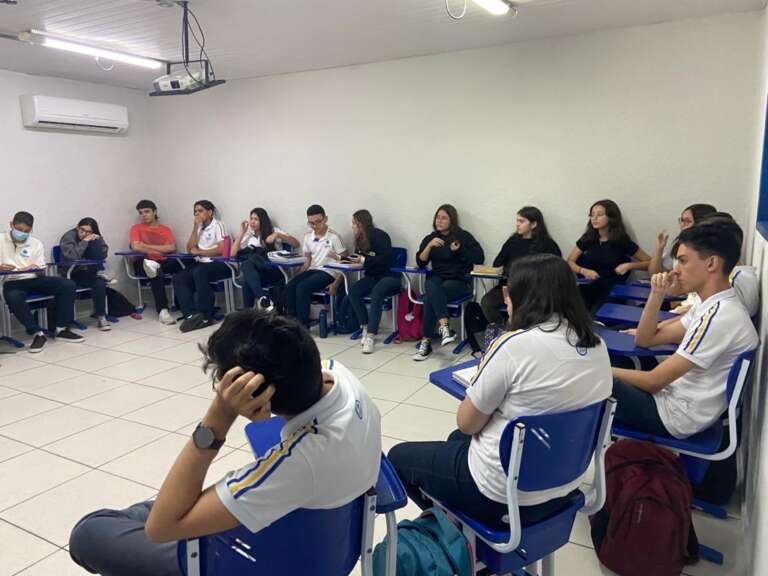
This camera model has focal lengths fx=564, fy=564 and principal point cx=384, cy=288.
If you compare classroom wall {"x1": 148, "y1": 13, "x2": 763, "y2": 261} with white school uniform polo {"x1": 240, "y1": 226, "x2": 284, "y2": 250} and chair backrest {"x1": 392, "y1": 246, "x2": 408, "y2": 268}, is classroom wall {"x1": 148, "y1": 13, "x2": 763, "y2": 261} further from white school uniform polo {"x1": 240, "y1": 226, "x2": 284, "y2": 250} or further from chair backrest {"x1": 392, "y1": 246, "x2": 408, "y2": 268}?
white school uniform polo {"x1": 240, "y1": 226, "x2": 284, "y2": 250}

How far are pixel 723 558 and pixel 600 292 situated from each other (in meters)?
2.49

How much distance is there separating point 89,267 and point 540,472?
5.74 metres

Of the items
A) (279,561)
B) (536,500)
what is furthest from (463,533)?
(279,561)

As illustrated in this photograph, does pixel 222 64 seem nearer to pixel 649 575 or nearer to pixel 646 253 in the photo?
pixel 646 253

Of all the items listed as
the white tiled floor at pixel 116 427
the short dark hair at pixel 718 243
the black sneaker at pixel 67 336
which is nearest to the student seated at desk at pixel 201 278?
the white tiled floor at pixel 116 427

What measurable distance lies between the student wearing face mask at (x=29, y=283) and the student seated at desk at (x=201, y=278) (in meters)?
1.02

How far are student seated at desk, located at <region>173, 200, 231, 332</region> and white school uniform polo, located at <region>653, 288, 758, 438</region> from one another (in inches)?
A: 191

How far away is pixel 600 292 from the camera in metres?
4.38

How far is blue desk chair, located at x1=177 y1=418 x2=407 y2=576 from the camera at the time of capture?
44.3 inches

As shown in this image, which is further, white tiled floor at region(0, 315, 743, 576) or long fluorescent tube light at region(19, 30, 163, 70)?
long fluorescent tube light at region(19, 30, 163, 70)

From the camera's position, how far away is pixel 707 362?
1.98 m

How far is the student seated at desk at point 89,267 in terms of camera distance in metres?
5.93

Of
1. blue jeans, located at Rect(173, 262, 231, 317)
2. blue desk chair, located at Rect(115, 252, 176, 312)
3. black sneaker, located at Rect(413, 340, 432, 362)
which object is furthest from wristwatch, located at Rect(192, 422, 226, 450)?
blue desk chair, located at Rect(115, 252, 176, 312)

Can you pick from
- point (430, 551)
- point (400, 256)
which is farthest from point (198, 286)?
point (430, 551)
